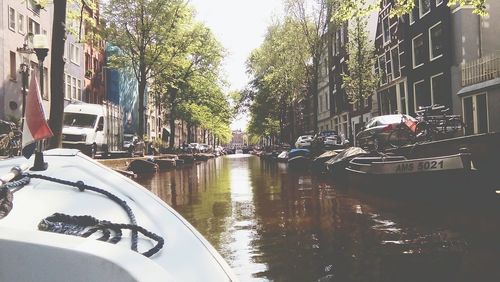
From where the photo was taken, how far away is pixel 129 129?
5281 cm

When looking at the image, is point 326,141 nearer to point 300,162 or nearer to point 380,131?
point 300,162

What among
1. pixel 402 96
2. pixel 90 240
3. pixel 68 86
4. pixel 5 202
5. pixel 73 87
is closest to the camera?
pixel 90 240

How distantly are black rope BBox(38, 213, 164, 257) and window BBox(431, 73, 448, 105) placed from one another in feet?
80.8

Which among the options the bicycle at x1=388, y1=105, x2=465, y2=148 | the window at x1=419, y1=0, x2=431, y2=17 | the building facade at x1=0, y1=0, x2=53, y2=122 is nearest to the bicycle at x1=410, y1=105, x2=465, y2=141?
the bicycle at x1=388, y1=105, x2=465, y2=148

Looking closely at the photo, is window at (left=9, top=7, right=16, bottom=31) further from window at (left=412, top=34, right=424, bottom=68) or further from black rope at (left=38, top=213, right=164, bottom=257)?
black rope at (left=38, top=213, right=164, bottom=257)

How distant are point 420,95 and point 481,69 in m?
7.16

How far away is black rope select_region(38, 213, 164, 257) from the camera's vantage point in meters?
1.79

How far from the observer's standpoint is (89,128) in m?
22.5

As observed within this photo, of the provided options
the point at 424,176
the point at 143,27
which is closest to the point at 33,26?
the point at 143,27

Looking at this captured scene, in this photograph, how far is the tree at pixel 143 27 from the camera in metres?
30.0

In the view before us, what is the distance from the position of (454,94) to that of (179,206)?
57.5ft

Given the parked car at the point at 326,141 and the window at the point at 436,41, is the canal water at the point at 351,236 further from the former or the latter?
the window at the point at 436,41

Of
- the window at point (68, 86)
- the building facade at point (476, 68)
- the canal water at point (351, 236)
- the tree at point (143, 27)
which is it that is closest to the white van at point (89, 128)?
the tree at point (143, 27)

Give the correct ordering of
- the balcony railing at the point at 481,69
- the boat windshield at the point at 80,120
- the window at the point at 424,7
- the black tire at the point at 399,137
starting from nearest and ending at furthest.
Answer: the black tire at the point at 399,137 < the balcony railing at the point at 481,69 < the boat windshield at the point at 80,120 < the window at the point at 424,7
